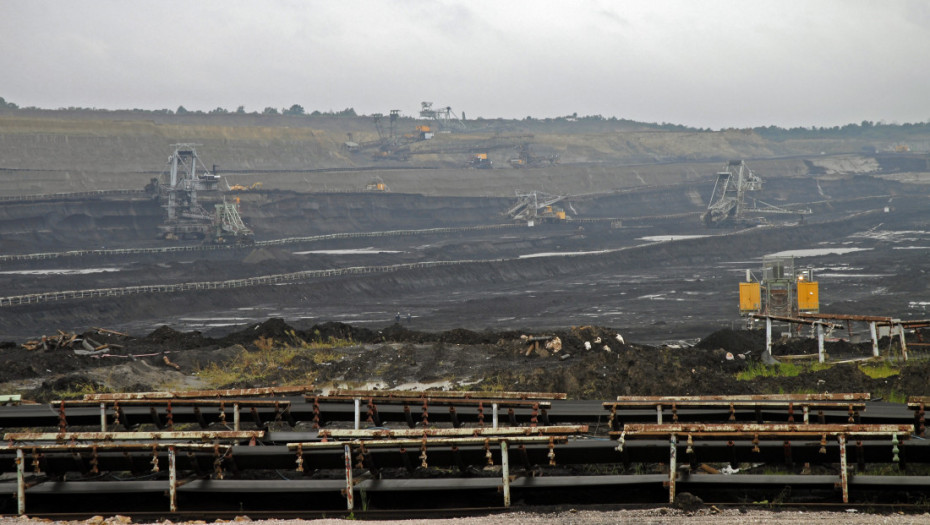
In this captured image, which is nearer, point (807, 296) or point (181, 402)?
point (181, 402)

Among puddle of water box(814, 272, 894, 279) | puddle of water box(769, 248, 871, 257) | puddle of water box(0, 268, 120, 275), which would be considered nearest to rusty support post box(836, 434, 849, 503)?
puddle of water box(814, 272, 894, 279)

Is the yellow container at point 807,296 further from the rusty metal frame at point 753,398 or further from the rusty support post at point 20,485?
the rusty support post at point 20,485

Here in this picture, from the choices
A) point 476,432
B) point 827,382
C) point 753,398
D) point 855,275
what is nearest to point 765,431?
point 753,398

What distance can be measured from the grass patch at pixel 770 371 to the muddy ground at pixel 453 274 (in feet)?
2.00

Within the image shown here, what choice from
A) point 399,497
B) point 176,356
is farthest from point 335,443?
point 176,356

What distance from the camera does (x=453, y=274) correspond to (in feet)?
257

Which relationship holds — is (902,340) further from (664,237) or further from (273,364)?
(664,237)

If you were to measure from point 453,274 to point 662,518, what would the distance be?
67.9m

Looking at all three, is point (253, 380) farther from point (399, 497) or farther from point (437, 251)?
point (437, 251)

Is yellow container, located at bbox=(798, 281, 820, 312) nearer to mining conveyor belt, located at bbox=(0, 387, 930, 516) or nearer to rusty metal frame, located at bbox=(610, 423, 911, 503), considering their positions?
mining conveyor belt, located at bbox=(0, 387, 930, 516)

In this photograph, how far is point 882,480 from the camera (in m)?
11.1

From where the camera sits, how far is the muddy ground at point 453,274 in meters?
27.2

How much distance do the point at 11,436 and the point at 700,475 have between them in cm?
856

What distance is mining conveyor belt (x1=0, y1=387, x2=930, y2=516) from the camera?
11477mm
